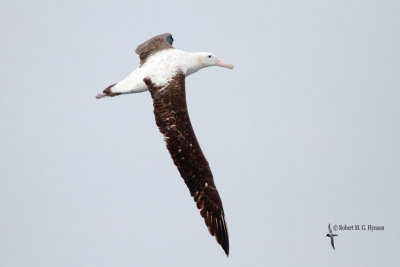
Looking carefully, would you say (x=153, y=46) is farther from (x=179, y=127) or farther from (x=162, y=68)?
(x=179, y=127)

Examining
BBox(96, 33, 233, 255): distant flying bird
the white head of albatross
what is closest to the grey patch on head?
Result: the white head of albatross

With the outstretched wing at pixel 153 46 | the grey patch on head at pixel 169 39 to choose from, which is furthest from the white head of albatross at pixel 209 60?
the grey patch on head at pixel 169 39

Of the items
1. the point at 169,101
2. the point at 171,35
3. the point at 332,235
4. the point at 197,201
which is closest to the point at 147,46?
the point at 171,35

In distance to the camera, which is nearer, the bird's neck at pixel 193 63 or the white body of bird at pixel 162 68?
the white body of bird at pixel 162 68

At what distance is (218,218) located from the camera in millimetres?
19469

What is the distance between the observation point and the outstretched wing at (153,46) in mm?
22609

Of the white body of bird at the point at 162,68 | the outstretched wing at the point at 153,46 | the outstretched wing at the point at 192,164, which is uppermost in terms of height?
the outstretched wing at the point at 153,46

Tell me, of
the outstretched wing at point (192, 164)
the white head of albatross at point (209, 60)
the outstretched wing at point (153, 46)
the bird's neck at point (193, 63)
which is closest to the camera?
the outstretched wing at point (192, 164)

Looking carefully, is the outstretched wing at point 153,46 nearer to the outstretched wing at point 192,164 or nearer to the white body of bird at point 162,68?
the white body of bird at point 162,68

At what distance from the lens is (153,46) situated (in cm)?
2297

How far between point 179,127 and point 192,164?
2.85 feet

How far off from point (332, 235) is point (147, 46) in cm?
708

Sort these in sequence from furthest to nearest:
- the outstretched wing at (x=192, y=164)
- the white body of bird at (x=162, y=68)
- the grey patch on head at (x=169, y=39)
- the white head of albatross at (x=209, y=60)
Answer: the grey patch on head at (x=169, y=39), the white head of albatross at (x=209, y=60), the white body of bird at (x=162, y=68), the outstretched wing at (x=192, y=164)

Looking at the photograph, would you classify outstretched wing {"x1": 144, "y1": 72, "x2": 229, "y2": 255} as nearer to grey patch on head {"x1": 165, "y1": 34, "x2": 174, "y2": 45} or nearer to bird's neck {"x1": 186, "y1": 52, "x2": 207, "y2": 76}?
bird's neck {"x1": 186, "y1": 52, "x2": 207, "y2": 76}
